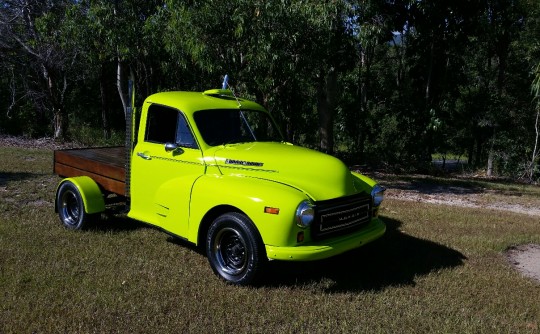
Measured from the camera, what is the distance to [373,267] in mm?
5543

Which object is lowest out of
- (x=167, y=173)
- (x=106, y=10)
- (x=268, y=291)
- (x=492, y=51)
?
(x=268, y=291)

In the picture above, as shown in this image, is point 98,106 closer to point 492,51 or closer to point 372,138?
point 372,138

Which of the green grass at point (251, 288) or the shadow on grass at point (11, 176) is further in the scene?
the shadow on grass at point (11, 176)

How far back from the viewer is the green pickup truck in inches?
177

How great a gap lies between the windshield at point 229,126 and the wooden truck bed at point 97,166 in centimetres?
142

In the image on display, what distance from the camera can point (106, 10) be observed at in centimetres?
1194

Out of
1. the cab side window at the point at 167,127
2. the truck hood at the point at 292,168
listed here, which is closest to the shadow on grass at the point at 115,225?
the cab side window at the point at 167,127

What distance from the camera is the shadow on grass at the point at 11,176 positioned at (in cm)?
969

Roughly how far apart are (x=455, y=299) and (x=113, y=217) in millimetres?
5089

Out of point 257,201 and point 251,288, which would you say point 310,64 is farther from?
point 251,288

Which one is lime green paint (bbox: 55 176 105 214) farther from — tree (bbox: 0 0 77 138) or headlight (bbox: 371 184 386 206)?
tree (bbox: 0 0 77 138)

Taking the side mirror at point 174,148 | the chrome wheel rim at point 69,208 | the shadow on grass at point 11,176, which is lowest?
the shadow on grass at point 11,176

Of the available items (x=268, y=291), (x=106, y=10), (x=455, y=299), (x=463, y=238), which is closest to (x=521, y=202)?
(x=463, y=238)

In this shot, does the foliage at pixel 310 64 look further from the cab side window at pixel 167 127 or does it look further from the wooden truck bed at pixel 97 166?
the cab side window at pixel 167 127
